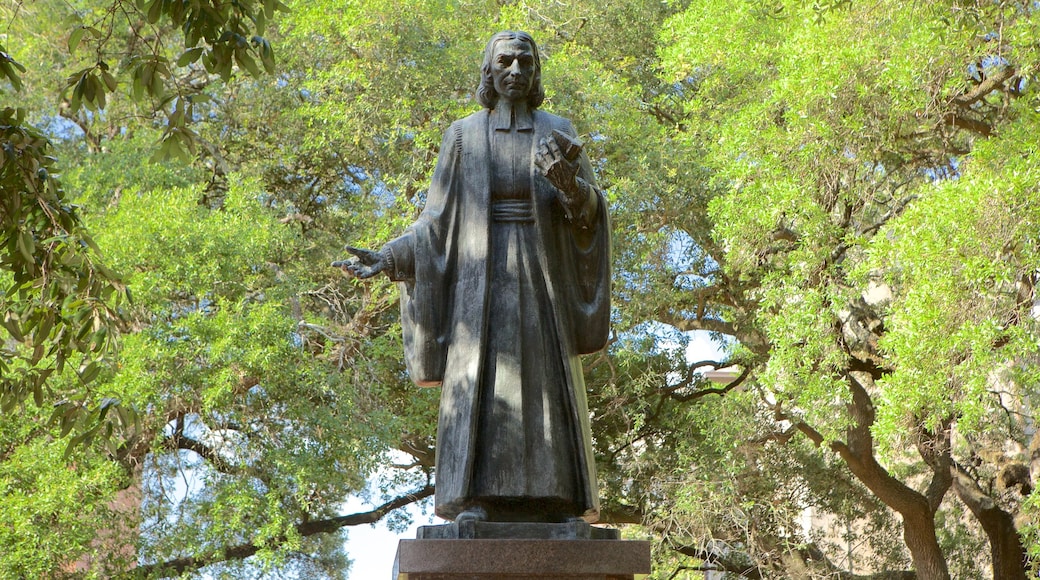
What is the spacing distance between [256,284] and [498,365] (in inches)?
388

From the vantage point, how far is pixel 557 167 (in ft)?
14.8

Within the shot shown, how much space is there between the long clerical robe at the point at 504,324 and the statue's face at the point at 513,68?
0.50 ft

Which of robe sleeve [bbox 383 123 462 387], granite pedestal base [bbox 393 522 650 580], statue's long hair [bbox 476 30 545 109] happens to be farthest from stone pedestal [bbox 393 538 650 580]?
statue's long hair [bbox 476 30 545 109]

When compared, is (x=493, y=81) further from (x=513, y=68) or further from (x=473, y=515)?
(x=473, y=515)

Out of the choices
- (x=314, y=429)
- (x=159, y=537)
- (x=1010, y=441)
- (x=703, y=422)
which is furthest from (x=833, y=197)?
(x=159, y=537)

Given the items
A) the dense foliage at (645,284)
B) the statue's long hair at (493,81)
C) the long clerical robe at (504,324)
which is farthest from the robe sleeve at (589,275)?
the dense foliage at (645,284)

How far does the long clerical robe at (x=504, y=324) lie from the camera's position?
15.0 ft

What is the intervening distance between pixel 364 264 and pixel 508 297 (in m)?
0.57

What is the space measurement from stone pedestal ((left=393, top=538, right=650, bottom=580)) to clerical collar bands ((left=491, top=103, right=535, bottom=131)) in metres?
1.67

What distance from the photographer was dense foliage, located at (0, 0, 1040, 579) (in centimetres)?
1138

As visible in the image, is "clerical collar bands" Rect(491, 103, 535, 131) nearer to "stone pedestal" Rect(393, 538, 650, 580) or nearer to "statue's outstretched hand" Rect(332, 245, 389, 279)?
"statue's outstretched hand" Rect(332, 245, 389, 279)

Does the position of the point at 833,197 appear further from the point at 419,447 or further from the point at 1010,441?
the point at 419,447

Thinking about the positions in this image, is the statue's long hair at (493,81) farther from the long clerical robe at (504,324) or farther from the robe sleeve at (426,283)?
the robe sleeve at (426,283)

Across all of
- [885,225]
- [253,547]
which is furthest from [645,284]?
[253,547]
